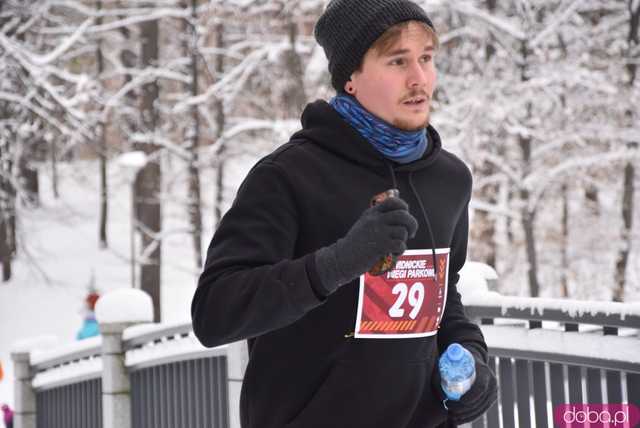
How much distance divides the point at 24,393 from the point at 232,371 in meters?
4.22

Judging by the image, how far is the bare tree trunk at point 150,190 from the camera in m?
23.7

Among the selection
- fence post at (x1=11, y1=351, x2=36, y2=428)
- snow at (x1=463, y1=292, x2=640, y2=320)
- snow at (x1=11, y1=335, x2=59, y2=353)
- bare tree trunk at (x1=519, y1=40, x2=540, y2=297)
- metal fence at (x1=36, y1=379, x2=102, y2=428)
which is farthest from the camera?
bare tree trunk at (x1=519, y1=40, x2=540, y2=297)

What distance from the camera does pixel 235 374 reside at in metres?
6.02

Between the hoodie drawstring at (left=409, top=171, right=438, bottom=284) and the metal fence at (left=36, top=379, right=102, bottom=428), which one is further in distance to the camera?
the metal fence at (left=36, top=379, right=102, bottom=428)

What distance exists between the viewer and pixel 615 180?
2250 cm

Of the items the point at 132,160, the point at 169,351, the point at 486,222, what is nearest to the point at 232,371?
the point at 169,351

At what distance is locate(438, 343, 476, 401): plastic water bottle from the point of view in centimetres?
269

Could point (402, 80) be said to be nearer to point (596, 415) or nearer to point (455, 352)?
point (455, 352)

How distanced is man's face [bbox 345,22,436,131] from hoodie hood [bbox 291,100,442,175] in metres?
0.07

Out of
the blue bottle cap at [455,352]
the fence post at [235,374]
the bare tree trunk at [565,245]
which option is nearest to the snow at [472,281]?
the fence post at [235,374]

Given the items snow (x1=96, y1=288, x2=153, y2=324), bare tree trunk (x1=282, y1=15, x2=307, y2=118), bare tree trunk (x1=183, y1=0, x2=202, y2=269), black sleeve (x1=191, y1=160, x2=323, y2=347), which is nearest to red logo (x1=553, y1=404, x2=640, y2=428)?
black sleeve (x1=191, y1=160, x2=323, y2=347)

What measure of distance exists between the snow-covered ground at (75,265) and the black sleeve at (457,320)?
60.0 ft

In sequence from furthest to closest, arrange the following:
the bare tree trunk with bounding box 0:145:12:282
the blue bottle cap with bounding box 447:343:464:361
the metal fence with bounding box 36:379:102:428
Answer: the bare tree trunk with bounding box 0:145:12:282
the metal fence with bounding box 36:379:102:428
the blue bottle cap with bounding box 447:343:464:361

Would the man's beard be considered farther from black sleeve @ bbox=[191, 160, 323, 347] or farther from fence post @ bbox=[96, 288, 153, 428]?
fence post @ bbox=[96, 288, 153, 428]
